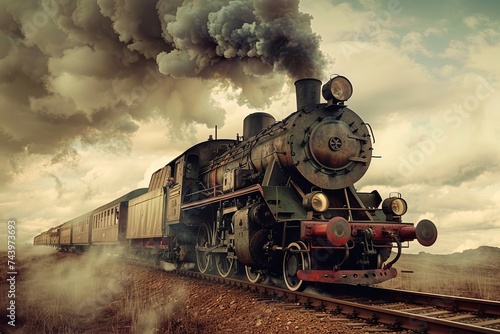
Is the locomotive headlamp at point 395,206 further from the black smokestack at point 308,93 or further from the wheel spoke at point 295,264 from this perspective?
the black smokestack at point 308,93

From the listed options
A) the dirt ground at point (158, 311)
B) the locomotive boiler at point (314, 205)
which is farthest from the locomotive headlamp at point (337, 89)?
the dirt ground at point (158, 311)

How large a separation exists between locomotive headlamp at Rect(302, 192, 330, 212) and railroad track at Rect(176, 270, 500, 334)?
140 centimetres

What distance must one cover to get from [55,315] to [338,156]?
5665 millimetres

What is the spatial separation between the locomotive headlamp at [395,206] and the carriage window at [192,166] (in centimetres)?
572

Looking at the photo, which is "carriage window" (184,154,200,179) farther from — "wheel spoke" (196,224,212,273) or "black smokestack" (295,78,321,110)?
"black smokestack" (295,78,321,110)

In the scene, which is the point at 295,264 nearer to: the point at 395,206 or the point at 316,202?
the point at 316,202

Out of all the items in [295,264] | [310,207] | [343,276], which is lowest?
[343,276]

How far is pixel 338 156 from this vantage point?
809 centimetres

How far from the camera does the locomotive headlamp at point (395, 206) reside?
7.95m

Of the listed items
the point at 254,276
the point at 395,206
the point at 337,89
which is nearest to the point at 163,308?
the point at 254,276

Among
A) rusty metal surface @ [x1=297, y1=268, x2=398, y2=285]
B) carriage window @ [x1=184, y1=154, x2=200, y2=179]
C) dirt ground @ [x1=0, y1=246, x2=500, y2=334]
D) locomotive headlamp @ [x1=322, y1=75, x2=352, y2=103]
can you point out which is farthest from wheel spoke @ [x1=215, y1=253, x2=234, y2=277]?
locomotive headlamp @ [x1=322, y1=75, x2=352, y2=103]

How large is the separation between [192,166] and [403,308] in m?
7.32

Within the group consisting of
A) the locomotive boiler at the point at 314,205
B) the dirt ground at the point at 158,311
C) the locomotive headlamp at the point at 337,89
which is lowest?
the dirt ground at the point at 158,311

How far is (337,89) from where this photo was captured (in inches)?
323
